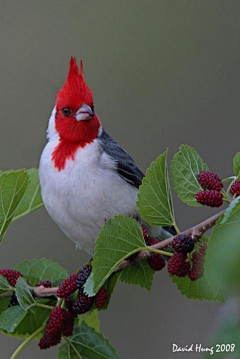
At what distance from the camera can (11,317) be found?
2260 millimetres

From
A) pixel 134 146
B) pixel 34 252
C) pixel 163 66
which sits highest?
pixel 163 66

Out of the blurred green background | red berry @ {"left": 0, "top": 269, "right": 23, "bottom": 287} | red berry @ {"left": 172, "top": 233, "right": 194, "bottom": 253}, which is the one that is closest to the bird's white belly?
red berry @ {"left": 0, "top": 269, "right": 23, "bottom": 287}

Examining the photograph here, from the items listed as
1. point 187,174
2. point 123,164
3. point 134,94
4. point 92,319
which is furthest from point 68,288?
point 134,94

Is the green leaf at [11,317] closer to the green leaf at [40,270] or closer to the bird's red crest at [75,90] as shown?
the green leaf at [40,270]

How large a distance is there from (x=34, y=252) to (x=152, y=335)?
1.28 meters

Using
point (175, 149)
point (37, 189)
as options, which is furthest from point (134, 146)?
point (37, 189)

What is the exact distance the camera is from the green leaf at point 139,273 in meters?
2.50

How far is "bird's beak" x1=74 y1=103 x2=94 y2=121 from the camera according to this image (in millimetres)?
3291

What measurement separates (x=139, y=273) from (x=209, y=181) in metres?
0.57

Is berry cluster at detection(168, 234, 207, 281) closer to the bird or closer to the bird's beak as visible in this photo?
the bird

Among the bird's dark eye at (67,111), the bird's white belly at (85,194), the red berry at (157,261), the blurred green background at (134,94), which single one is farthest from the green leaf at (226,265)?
the blurred green background at (134,94)

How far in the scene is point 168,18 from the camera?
8.05m

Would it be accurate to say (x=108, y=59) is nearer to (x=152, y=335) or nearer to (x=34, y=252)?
(x=34, y=252)

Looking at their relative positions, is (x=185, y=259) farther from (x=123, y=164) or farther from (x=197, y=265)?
(x=123, y=164)
